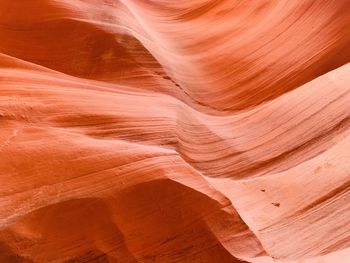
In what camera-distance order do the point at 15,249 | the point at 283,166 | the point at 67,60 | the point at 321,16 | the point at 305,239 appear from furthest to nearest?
the point at 321,16
the point at 67,60
the point at 283,166
the point at 305,239
the point at 15,249

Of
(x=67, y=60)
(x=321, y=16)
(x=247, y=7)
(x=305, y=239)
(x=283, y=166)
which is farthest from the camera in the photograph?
(x=247, y=7)

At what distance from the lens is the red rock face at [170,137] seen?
218cm

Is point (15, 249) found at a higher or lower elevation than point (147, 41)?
lower

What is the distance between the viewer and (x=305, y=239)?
2.60 m

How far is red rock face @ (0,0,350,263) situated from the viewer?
2.18 metres

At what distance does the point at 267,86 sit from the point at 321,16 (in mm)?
1064

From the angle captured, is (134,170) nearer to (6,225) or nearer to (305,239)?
(6,225)

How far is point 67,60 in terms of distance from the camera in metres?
3.45

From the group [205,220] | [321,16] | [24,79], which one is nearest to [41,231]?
[205,220]

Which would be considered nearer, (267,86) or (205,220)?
(205,220)

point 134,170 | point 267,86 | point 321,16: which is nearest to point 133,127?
point 134,170

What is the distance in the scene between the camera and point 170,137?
113 inches

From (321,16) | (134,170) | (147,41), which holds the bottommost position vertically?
(134,170)

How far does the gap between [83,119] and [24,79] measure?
425mm
